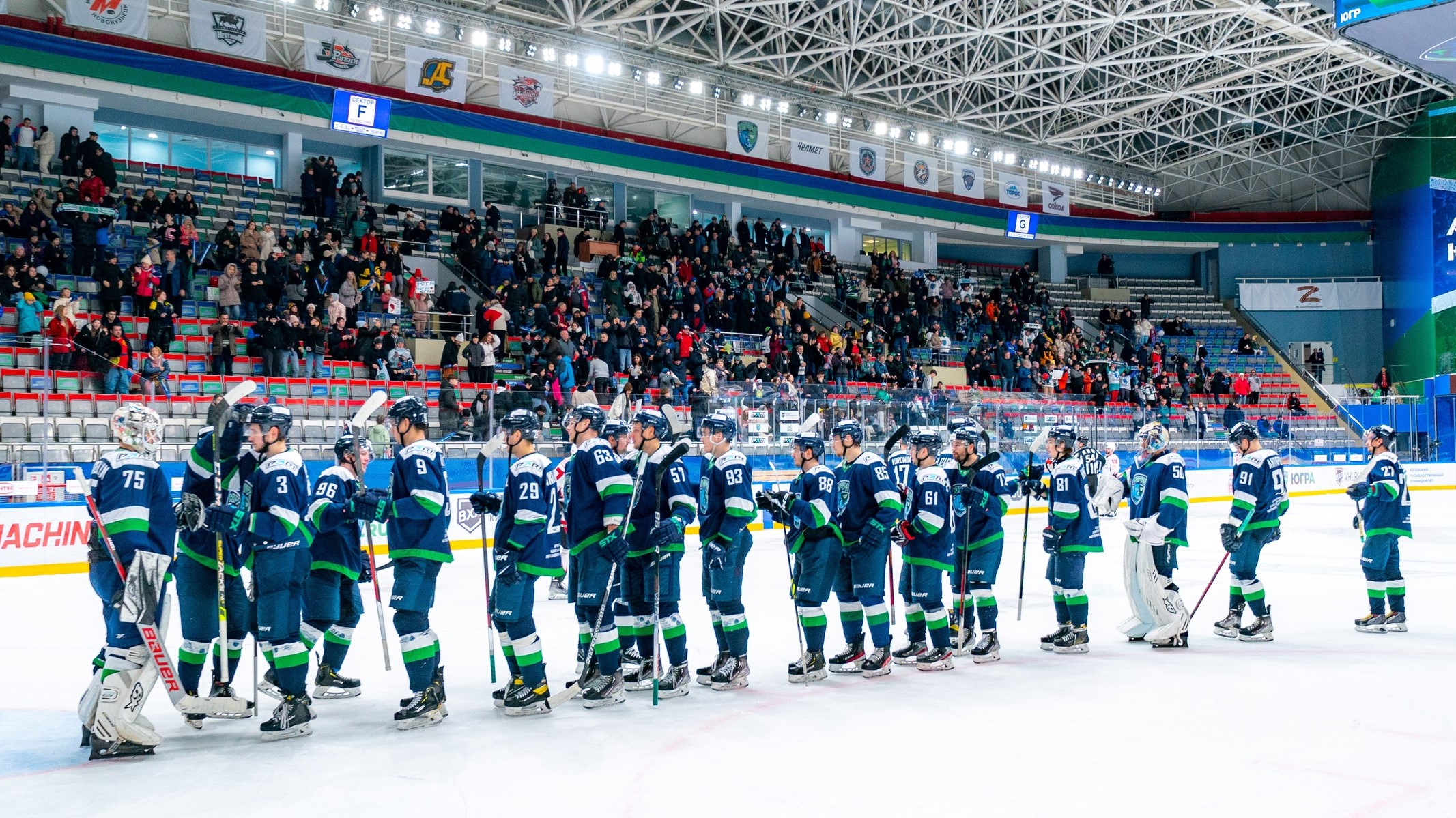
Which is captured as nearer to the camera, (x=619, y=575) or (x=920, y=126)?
(x=619, y=575)

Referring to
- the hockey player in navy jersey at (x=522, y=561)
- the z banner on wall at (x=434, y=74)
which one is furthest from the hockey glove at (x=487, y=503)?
the z banner on wall at (x=434, y=74)

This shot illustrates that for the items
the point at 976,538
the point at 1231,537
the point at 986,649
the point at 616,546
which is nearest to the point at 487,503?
the point at 616,546

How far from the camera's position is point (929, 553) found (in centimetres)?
726

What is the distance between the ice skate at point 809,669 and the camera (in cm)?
695

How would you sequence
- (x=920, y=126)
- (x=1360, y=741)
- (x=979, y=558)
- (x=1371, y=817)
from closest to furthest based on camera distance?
(x=1371, y=817) < (x=1360, y=741) < (x=979, y=558) < (x=920, y=126)

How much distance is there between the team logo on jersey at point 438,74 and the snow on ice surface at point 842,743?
13098 mm

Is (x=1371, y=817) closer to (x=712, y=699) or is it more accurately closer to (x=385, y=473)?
(x=712, y=699)

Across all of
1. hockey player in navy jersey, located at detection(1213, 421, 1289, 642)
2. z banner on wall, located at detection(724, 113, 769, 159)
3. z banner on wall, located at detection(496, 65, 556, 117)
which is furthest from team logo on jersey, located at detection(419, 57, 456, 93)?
hockey player in navy jersey, located at detection(1213, 421, 1289, 642)

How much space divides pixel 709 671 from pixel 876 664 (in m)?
1.05

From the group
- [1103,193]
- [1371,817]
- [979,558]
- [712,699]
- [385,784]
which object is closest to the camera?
[1371,817]

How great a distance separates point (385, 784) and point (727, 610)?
2.46 metres

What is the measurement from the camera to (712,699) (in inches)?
257

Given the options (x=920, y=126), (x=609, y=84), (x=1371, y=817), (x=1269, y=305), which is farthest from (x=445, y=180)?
(x=1269, y=305)

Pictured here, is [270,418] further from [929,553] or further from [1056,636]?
[1056,636]
